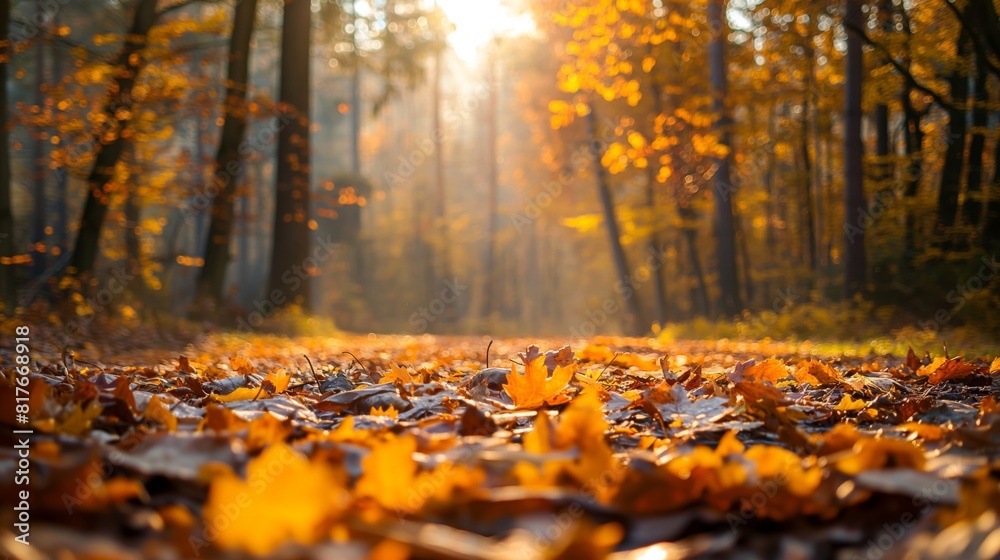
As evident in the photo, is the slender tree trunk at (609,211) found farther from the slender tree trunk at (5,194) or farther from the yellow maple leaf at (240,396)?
the yellow maple leaf at (240,396)

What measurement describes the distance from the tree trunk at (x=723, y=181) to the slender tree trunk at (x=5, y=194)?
36.1 feet

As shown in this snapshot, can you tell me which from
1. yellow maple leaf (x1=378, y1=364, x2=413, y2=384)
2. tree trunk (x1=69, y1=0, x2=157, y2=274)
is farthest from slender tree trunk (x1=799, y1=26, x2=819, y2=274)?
yellow maple leaf (x1=378, y1=364, x2=413, y2=384)

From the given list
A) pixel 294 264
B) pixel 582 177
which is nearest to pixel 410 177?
pixel 582 177

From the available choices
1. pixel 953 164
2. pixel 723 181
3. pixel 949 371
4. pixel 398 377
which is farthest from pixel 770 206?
pixel 398 377

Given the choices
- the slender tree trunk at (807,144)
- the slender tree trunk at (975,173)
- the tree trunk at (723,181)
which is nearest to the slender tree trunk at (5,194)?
the tree trunk at (723,181)

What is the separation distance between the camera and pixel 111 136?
345 inches

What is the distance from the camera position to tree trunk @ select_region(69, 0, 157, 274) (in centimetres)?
892

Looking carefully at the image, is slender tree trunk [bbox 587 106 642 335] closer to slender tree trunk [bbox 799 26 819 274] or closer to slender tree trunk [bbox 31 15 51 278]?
slender tree trunk [bbox 799 26 819 274]

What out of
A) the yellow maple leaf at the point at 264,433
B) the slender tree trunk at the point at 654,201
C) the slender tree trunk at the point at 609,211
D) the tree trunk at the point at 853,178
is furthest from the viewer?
the slender tree trunk at the point at 609,211

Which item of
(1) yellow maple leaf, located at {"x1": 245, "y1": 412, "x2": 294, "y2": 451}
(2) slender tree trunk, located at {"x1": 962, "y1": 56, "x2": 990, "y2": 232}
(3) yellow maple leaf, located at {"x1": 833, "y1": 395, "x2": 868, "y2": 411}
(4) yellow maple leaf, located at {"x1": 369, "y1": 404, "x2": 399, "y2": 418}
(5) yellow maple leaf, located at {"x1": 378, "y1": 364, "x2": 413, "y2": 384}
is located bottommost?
(3) yellow maple leaf, located at {"x1": 833, "y1": 395, "x2": 868, "y2": 411}

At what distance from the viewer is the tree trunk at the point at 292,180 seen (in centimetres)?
1260

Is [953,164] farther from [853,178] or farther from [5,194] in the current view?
[5,194]

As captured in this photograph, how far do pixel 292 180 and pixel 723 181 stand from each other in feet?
28.6

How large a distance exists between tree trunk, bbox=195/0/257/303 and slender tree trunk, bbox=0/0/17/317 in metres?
3.03
